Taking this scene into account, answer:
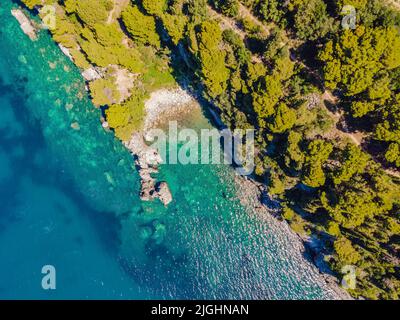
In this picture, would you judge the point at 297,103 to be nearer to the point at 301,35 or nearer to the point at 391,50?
the point at 301,35

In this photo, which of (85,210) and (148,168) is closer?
(148,168)

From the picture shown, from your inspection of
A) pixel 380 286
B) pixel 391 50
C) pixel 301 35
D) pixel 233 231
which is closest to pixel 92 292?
pixel 233 231
